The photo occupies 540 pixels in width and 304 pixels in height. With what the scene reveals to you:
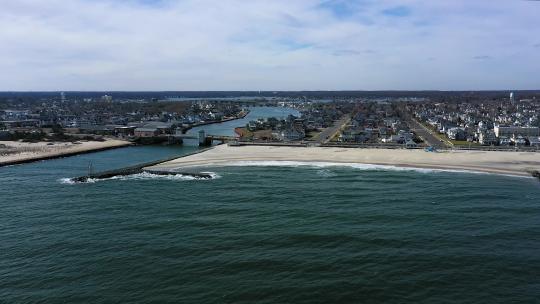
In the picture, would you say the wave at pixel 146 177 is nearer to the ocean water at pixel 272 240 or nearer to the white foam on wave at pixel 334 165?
the ocean water at pixel 272 240

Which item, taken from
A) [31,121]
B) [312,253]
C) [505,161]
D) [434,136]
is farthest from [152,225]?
[31,121]

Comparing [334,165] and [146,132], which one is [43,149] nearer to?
[146,132]

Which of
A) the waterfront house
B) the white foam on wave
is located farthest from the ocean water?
the waterfront house

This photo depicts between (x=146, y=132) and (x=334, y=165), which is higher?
(x=146, y=132)

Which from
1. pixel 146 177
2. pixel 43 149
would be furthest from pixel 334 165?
pixel 43 149

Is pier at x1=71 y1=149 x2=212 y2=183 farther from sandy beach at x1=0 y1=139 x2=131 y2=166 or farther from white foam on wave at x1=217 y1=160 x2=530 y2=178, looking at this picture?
sandy beach at x1=0 y1=139 x2=131 y2=166
